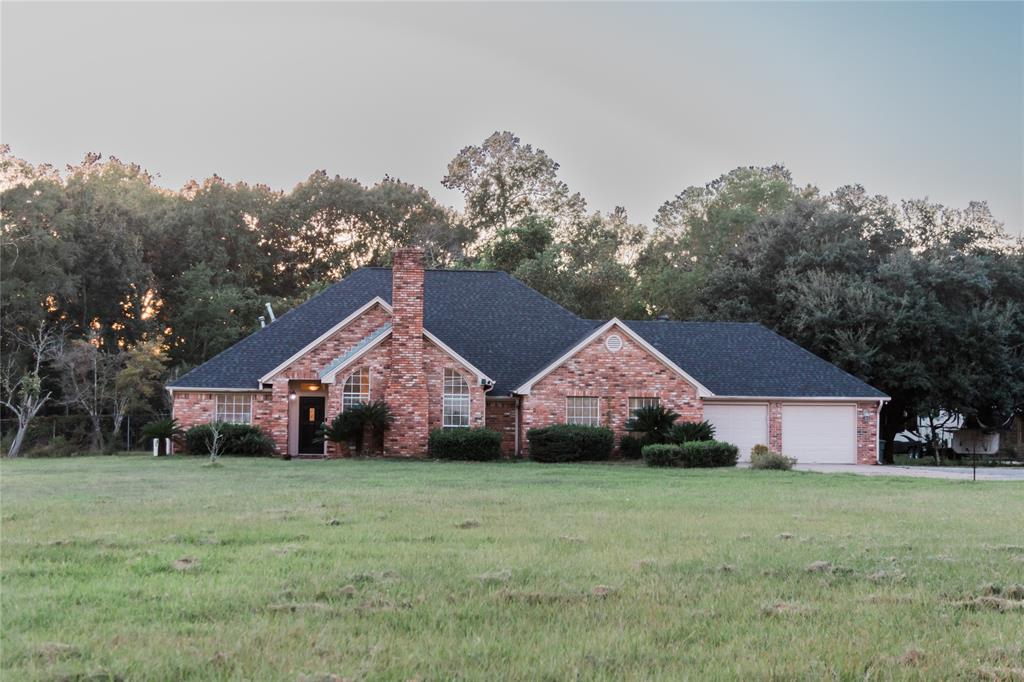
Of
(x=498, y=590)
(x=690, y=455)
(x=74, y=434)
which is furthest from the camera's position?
(x=74, y=434)

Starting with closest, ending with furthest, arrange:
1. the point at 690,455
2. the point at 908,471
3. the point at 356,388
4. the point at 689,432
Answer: the point at 690,455 → the point at 908,471 → the point at 689,432 → the point at 356,388

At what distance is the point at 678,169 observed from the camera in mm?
62188

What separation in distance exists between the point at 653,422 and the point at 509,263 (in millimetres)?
23857

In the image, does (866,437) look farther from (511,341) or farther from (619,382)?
(511,341)

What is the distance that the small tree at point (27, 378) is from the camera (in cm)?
3703

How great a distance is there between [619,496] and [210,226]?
139ft

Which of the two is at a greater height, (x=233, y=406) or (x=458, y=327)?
(x=458, y=327)

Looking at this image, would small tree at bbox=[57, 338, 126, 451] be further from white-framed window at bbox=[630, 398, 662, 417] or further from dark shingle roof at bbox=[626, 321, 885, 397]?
dark shingle roof at bbox=[626, 321, 885, 397]

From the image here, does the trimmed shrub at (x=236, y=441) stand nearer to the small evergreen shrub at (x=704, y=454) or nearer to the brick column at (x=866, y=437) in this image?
the small evergreen shrub at (x=704, y=454)

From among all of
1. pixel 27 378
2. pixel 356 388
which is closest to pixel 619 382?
pixel 356 388

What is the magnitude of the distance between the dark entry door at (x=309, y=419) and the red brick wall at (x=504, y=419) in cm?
565

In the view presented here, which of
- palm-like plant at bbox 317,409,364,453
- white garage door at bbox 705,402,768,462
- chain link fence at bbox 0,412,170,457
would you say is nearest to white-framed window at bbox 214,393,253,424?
palm-like plant at bbox 317,409,364,453

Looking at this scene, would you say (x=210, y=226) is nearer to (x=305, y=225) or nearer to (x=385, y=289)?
(x=305, y=225)

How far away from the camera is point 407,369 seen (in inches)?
1234
